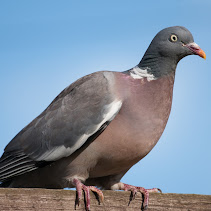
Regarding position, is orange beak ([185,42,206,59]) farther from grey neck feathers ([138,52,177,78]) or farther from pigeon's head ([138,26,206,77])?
grey neck feathers ([138,52,177,78])

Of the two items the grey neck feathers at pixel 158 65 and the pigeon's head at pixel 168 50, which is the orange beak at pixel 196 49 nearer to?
the pigeon's head at pixel 168 50

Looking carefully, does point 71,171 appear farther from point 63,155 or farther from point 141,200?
point 141,200

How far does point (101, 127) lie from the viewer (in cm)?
326

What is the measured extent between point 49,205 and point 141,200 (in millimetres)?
668

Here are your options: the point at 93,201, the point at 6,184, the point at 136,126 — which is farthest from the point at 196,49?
the point at 6,184

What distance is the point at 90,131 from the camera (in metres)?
3.26

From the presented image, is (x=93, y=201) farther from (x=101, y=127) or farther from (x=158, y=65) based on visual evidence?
(x=158, y=65)

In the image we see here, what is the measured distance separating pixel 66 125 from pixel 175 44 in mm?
1190

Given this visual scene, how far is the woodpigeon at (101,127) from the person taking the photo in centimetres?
327

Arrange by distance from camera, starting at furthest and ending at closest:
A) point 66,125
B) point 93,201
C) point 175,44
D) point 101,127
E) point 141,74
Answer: point 175,44 → point 141,74 → point 66,125 → point 101,127 → point 93,201

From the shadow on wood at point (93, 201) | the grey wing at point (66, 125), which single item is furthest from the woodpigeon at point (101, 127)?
the shadow on wood at point (93, 201)

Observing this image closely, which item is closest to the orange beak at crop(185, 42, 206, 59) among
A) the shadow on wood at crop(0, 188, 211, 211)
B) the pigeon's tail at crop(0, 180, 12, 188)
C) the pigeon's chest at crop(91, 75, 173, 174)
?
the pigeon's chest at crop(91, 75, 173, 174)

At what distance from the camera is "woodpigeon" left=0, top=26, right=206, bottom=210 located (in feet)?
10.7

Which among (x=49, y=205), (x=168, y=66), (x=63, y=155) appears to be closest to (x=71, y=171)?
(x=63, y=155)
